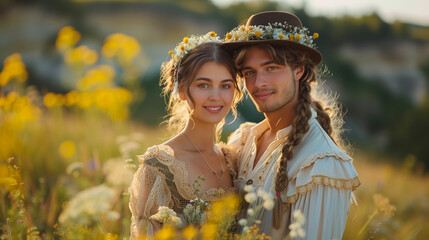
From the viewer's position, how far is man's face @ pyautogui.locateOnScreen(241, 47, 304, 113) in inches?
138

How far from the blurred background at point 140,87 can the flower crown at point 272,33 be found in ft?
4.80

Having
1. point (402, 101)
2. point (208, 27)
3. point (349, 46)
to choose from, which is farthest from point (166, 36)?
point (402, 101)

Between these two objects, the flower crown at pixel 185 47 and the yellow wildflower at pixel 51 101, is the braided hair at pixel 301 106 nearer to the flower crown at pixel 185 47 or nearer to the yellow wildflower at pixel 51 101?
the flower crown at pixel 185 47

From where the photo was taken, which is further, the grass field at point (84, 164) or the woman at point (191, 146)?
the grass field at point (84, 164)

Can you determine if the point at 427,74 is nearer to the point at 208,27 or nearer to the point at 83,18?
the point at 208,27

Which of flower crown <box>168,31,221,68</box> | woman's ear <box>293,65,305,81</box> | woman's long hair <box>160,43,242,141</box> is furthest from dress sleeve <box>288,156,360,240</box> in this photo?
flower crown <box>168,31,221,68</box>

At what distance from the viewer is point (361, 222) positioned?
4434 mm

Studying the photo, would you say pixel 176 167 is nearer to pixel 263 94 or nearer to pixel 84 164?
pixel 263 94

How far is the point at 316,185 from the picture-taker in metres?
2.90

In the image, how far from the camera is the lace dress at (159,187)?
9.68 ft

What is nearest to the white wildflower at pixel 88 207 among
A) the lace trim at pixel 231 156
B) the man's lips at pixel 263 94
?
the lace trim at pixel 231 156

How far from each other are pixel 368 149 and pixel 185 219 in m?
13.3

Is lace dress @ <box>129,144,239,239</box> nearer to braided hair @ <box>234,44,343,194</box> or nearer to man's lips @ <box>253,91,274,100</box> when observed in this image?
braided hair @ <box>234,44,343,194</box>

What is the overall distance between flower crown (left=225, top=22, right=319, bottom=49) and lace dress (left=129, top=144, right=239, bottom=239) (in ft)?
3.94
